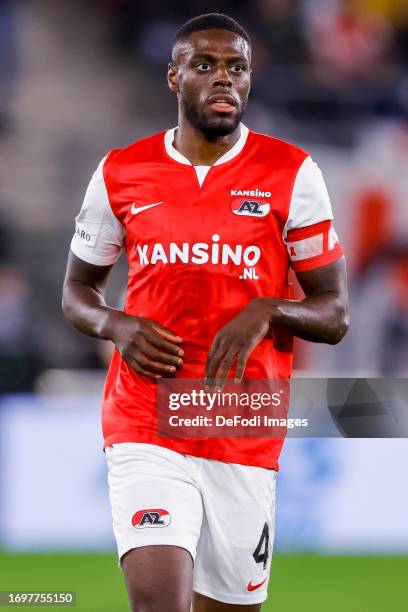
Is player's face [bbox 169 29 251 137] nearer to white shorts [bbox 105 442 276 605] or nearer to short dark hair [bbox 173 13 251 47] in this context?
short dark hair [bbox 173 13 251 47]

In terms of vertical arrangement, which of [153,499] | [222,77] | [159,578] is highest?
[222,77]

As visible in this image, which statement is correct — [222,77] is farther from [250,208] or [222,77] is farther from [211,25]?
[250,208]

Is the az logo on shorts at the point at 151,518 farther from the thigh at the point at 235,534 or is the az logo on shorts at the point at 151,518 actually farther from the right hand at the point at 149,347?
the right hand at the point at 149,347

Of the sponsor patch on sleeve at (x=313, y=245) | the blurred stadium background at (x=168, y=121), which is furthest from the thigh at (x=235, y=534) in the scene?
the blurred stadium background at (x=168, y=121)

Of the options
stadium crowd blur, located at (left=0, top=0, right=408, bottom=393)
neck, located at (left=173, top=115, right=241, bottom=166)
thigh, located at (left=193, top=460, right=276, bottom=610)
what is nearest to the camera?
thigh, located at (left=193, top=460, right=276, bottom=610)

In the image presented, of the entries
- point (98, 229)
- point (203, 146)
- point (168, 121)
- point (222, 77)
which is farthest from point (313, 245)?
point (168, 121)

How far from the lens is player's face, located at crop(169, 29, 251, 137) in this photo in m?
3.85

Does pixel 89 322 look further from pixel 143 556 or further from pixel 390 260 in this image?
pixel 390 260

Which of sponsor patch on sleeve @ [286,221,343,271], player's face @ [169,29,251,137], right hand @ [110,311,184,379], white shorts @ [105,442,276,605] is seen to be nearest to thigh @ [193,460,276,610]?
white shorts @ [105,442,276,605]

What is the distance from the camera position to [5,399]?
784 centimetres

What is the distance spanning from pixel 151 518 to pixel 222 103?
4.50 ft

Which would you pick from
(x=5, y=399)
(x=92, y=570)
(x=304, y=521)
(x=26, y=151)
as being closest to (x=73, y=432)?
(x=5, y=399)

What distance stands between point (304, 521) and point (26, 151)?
640 centimetres

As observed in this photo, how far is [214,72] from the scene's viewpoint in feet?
12.7
